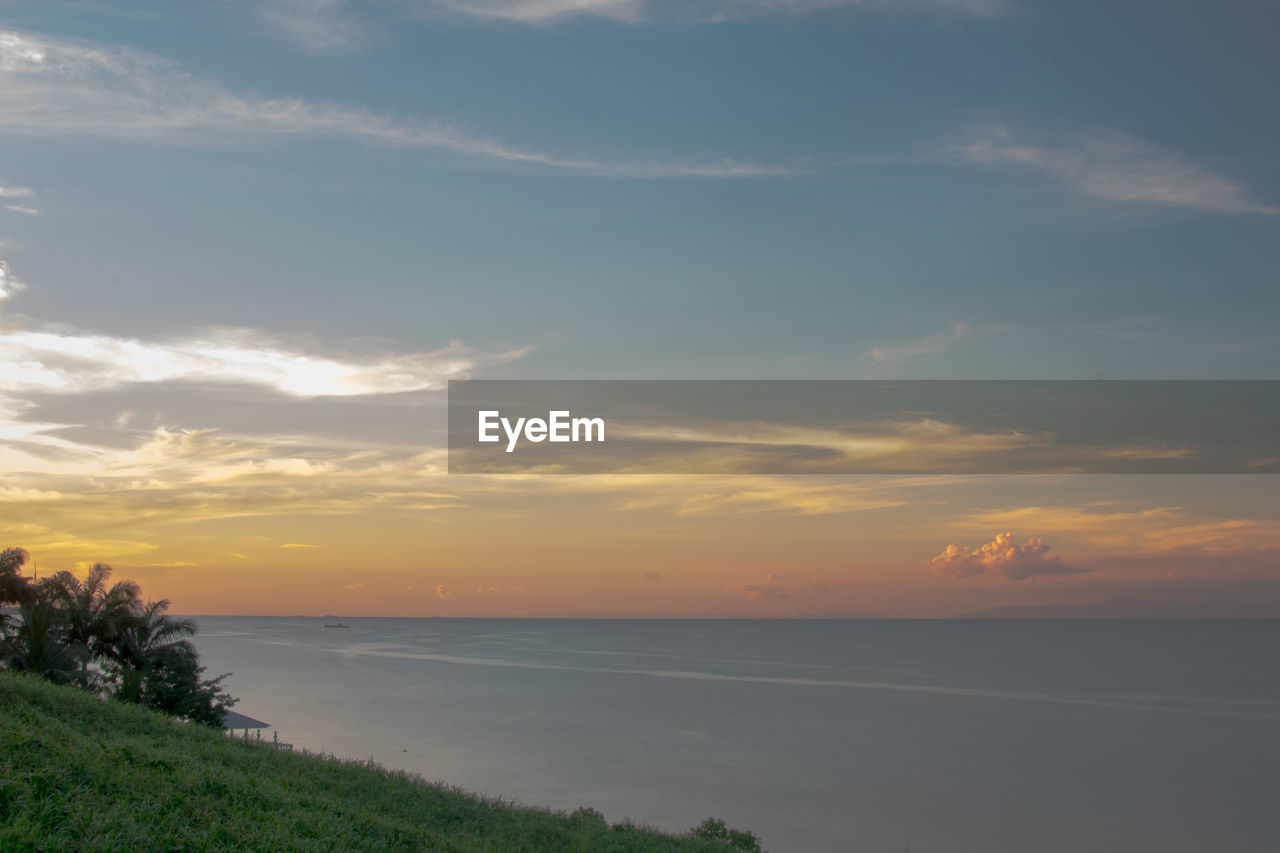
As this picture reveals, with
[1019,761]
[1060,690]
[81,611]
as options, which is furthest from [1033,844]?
[1060,690]

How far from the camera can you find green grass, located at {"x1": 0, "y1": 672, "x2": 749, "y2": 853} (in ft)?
41.2

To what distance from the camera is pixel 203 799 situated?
14.7 meters

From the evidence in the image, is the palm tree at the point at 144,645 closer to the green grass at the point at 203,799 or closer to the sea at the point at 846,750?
the sea at the point at 846,750

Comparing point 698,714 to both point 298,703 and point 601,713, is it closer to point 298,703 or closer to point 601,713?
point 601,713

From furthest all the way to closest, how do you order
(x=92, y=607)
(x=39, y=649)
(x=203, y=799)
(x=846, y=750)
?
(x=846, y=750), (x=92, y=607), (x=39, y=649), (x=203, y=799)

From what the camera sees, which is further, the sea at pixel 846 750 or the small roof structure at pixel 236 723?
the sea at pixel 846 750

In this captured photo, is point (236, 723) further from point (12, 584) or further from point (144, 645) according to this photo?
point (12, 584)

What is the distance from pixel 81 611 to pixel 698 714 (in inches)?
3070

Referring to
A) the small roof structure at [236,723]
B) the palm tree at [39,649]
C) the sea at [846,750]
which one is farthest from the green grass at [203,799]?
the sea at [846,750]

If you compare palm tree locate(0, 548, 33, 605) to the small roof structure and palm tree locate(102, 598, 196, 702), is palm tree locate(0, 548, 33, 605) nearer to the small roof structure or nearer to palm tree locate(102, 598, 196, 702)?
palm tree locate(102, 598, 196, 702)

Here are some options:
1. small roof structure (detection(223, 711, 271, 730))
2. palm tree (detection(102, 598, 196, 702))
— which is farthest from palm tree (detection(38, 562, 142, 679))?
small roof structure (detection(223, 711, 271, 730))

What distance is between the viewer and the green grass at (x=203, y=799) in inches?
495

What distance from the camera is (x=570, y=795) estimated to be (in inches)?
2486

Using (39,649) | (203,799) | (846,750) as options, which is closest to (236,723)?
(39,649)
